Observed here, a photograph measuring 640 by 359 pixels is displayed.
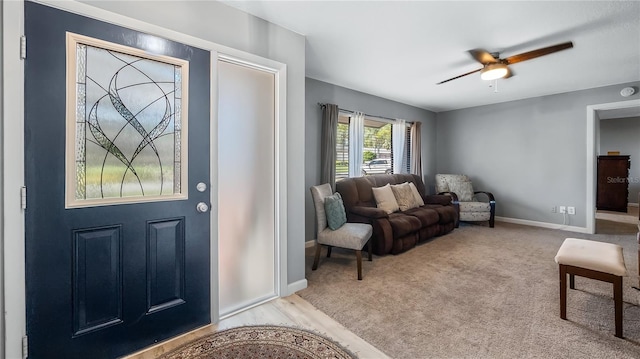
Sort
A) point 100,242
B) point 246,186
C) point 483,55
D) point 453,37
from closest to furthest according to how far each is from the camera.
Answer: point 100,242
point 246,186
point 453,37
point 483,55

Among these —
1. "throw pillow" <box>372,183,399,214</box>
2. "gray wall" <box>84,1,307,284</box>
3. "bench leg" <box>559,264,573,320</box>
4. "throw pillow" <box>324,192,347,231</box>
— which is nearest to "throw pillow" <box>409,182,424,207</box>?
"throw pillow" <box>372,183,399,214</box>

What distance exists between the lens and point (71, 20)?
149 centimetres

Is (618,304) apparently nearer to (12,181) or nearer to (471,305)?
(471,305)

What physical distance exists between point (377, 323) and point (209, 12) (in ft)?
8.55

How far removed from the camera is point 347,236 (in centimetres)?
288

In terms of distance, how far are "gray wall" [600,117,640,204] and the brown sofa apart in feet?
19.5

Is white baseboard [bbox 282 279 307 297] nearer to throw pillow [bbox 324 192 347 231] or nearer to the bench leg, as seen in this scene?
throw pillow [bbox 324 192 347 231]

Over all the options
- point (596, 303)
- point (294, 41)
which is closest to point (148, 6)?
point (294, 41)

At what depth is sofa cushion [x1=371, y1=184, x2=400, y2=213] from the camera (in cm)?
404

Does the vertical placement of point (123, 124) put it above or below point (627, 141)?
below

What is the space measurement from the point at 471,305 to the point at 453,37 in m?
2.49

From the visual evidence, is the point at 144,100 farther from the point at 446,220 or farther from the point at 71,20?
the point at 446,220

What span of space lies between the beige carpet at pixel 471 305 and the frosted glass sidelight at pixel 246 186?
53cm

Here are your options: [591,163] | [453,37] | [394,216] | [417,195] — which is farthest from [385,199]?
[591,163]
